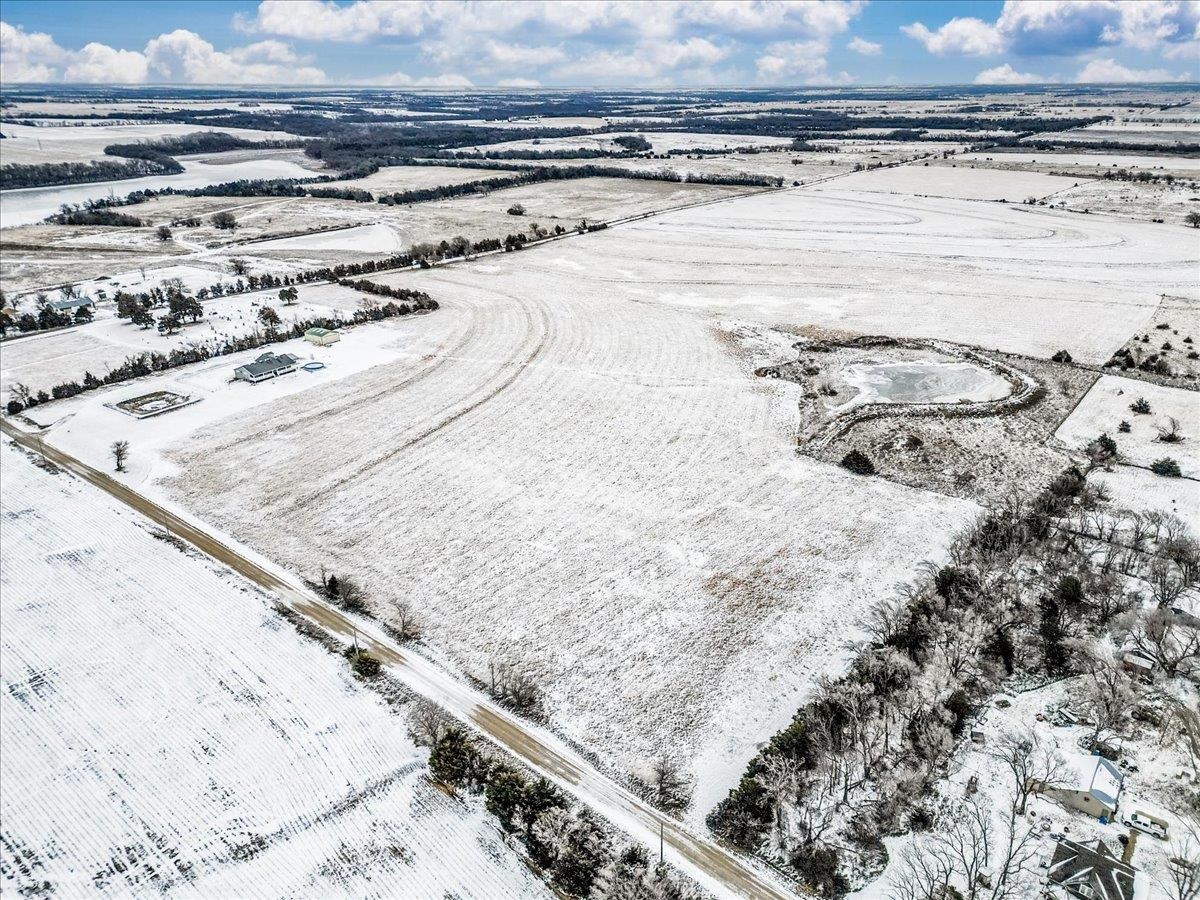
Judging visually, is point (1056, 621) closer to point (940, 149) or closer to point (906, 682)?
point (906, 682)

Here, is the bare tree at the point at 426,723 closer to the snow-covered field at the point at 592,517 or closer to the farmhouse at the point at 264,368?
the snow-covered field at the point at 592,517

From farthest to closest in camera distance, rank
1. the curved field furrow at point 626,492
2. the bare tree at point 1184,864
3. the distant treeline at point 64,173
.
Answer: the distant treeline at point 64,173, the curved field furrow at point 626,492, the bare tree at point 1184,864

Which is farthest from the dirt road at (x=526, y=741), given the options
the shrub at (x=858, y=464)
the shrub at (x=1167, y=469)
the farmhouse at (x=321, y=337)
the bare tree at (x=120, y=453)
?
the shrub at (x=1167, y=469)

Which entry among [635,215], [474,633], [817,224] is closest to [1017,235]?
[817,224]

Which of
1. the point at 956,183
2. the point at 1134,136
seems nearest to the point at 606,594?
the point at 956,183

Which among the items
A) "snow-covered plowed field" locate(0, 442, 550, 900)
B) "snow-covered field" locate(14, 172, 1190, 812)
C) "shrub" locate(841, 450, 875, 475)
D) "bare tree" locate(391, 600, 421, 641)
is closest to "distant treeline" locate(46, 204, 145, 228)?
"snow-covered field" locate(14, 172, 1190, 812)

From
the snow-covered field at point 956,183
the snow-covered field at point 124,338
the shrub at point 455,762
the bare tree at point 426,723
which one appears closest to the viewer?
the shrub at point 455,762

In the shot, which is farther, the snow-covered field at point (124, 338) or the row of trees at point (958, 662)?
the snow-covered field at point (124, 338)

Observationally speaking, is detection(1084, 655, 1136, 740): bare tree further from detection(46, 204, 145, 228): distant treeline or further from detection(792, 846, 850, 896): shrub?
detection(46, 204, 145, 228): distant treeline
